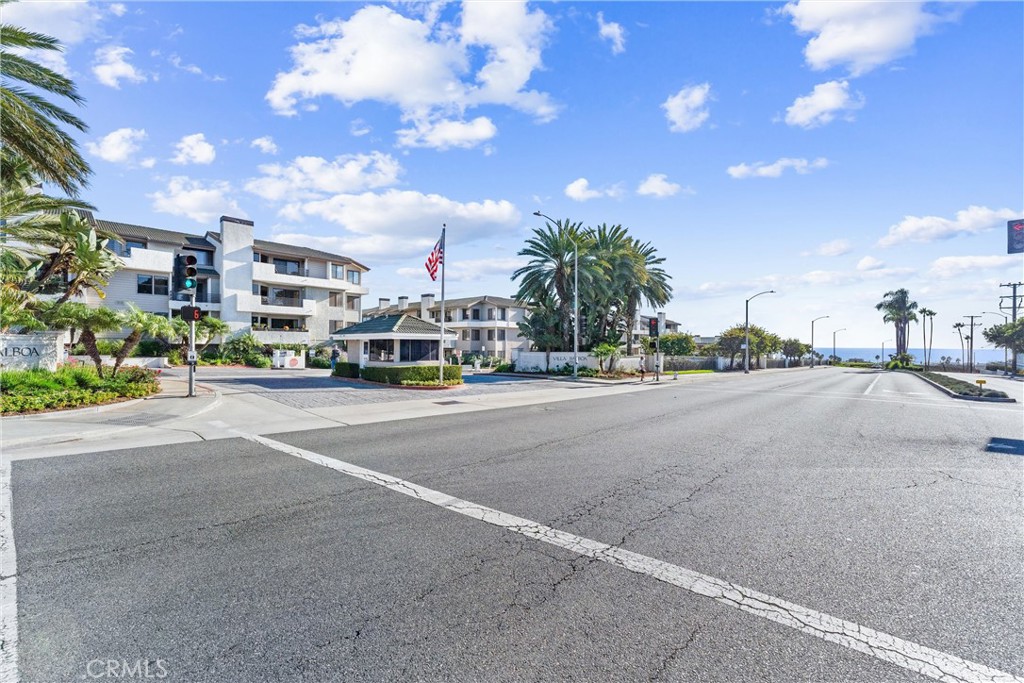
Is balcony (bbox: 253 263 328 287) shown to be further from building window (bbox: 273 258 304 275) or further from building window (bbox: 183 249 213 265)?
building window (bbox: 183 249 213 265)

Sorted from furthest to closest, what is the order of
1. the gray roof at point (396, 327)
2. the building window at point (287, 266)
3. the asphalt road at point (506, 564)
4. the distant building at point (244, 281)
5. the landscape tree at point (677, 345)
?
1. the landscape tree at point (677, 345)
2. the building window at point (287, 266)
3. the distant building at point (244, 281)
4. the gray roof at point (396, 327)
5. the asphalt road at point (506, 564)

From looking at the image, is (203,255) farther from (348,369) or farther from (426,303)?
(348,369)

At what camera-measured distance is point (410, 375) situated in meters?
24.4

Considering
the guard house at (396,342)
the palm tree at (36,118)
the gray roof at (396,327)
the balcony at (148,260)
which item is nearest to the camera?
the palm tree at (36,118)

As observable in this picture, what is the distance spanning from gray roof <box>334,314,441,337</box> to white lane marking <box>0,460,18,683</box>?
66.6ft

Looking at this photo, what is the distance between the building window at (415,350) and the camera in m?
26.4

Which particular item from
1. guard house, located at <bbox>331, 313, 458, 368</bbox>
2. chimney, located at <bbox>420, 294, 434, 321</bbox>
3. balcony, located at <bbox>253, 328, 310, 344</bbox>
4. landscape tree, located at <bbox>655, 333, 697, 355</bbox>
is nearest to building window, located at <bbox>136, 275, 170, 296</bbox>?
balcony, located at <bbox>253, 328, 310, 344</bbox>

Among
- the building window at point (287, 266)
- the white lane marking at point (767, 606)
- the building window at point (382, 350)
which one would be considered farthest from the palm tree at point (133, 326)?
the building window at point (287, 266)

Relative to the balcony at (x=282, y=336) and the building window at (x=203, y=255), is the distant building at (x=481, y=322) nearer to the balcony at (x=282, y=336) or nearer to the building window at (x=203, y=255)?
the balcony at (x=282, y=336)

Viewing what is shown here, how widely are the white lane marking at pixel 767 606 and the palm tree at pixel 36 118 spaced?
50.2 feet

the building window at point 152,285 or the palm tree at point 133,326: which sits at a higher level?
the building window at point 152,285

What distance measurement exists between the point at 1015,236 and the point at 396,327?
26466 millimetres

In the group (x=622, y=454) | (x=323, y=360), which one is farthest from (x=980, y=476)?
(x=323, y=360)

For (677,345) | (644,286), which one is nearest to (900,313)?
(677,345)
